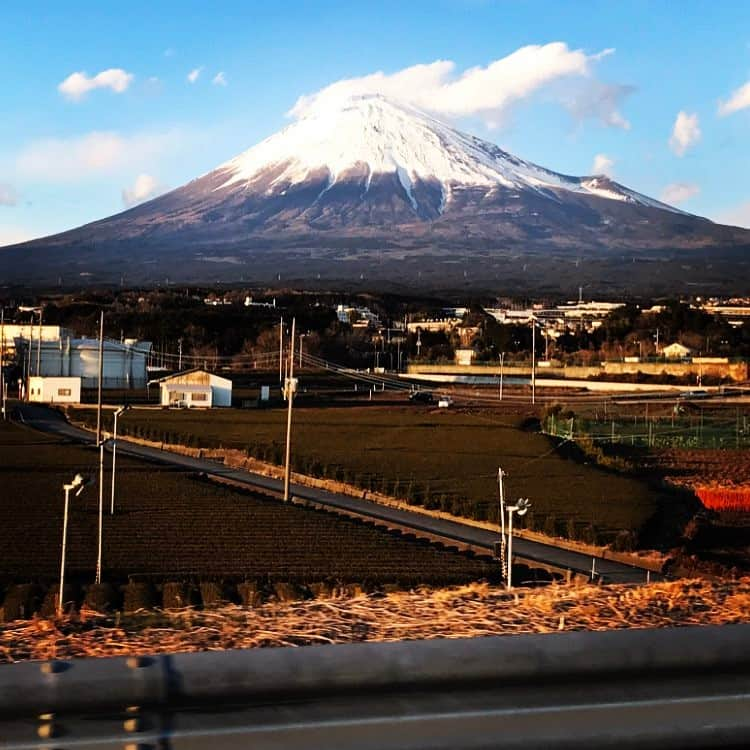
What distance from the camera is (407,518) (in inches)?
761

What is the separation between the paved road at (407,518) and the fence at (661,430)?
9509 millimetres

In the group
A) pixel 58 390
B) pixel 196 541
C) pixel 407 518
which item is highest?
pixel 58 390

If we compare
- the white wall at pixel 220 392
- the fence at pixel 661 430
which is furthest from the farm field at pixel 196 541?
the white wall at pixel 220 392

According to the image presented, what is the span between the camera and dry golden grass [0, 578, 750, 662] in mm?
2264

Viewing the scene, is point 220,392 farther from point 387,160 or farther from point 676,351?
point 387,160

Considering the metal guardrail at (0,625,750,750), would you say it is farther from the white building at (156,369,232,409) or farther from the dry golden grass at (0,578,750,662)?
the white building at (156,369,232,409)

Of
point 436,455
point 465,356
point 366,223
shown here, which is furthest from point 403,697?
point 366,223

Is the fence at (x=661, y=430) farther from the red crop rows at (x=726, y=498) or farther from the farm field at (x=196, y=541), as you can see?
the farm field at (x=196, y=541)

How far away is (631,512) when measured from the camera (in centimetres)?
1881

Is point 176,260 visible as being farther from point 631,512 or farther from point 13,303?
point 631,512

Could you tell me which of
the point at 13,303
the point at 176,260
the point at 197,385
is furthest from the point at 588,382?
the point at 176,260

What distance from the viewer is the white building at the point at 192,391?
37219 mm

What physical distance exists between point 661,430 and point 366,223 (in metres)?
103

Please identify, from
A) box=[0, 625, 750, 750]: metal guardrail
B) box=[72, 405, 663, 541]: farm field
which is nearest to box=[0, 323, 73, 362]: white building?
box=[72, 405, 663, 541]: farm field
